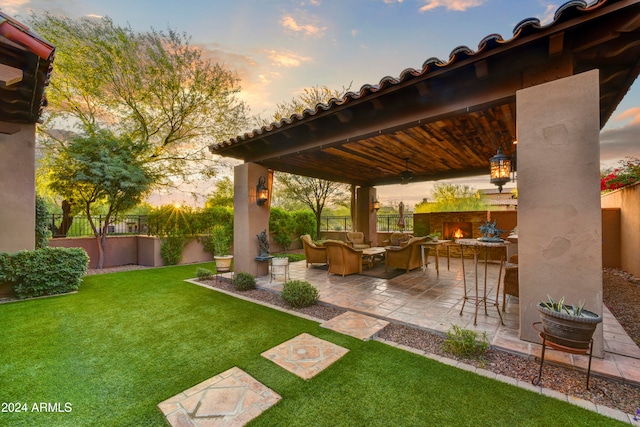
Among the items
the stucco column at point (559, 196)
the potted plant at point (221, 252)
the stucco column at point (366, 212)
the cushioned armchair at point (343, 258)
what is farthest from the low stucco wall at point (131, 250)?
the stucco column at point (559, 196)

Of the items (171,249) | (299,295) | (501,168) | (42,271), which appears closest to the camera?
(501,168)

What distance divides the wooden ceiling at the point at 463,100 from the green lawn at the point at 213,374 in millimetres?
3182

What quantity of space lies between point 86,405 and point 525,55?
17.9 ft

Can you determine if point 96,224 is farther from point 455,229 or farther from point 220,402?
point 455,229

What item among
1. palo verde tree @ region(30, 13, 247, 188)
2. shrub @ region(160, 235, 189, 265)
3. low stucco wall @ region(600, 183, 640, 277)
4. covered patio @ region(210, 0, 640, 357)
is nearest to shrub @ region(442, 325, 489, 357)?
covered patio @ region(210, 0, 640, 357)

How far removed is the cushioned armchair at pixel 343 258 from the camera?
6.41 meters

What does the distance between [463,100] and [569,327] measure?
2.73 metres

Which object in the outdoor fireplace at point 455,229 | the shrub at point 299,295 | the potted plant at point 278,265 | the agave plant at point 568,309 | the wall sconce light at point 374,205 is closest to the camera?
the agave plant at point 568,309

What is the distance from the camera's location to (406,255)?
6.56m

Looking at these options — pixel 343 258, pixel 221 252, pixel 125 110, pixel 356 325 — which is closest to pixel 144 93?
pixel 125 110

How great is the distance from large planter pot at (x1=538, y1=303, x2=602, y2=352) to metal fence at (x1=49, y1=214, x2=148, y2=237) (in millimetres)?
11300

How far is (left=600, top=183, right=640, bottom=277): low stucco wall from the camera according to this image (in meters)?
5.54

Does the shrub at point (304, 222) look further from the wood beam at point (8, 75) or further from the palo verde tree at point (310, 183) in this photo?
the wood beam at point (8, 75)

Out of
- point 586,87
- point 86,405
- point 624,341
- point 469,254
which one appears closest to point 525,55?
point 586,87
